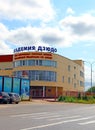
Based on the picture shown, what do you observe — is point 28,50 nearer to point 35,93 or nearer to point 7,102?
point 35,93

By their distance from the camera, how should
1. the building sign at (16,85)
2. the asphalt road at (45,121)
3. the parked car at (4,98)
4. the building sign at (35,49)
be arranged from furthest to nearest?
the building sign at (35,49) < the building sign at (16,85) < the parked car at (4,98) < the asphalt road at (45,121)

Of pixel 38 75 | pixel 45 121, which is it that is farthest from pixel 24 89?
pixel 45 121

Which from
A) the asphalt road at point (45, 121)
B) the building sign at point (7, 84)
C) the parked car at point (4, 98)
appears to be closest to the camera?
the asphalt road at point (45, 121)

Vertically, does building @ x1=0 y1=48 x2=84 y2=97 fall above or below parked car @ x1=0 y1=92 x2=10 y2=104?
above

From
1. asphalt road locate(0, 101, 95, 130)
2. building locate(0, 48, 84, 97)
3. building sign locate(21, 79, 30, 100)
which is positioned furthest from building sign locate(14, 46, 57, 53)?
asphalt road locate(0, 101, 95, 130)

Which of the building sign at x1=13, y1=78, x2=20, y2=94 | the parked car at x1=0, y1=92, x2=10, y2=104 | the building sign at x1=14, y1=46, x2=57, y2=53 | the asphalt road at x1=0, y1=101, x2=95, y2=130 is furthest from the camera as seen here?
the building sign at x1=14, y1=46, x2=57, y2=53

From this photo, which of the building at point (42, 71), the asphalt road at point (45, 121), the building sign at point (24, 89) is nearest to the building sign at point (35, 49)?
Result: the building at point (42, 71)

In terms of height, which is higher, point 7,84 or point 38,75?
point 38,75

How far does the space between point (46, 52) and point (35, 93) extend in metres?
10.7

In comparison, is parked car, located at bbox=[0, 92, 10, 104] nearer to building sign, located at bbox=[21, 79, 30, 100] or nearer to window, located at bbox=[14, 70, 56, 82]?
building sign, located at bbox=[21, 79, 30, 100]

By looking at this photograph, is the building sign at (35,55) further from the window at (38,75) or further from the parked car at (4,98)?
the parked car at (4,98)

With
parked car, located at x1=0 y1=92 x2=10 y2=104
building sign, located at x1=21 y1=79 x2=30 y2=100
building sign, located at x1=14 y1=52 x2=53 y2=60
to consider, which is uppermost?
building sign, located at x1=14 y1=52 x2=53 y2=60

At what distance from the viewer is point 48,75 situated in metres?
96.4

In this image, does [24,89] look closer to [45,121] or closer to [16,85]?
[16,85]
